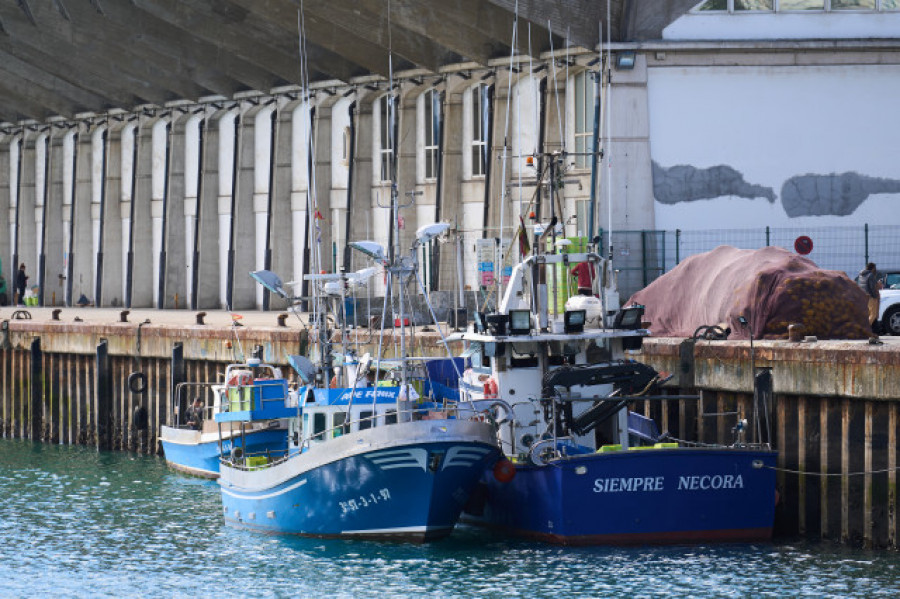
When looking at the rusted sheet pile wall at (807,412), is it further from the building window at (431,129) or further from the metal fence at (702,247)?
the building window at (431,129)

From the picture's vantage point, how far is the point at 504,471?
2284 centimetres

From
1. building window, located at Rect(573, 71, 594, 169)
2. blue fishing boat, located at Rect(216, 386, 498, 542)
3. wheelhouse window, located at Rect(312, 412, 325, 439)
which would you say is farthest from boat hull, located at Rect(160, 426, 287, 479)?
building window, located at Rect(573, 71, 594, 169)

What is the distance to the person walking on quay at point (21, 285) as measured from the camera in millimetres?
65938

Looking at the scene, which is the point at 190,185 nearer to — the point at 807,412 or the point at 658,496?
the point at 807,412

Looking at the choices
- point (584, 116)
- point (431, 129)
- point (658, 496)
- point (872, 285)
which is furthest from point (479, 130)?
point (658, 496)

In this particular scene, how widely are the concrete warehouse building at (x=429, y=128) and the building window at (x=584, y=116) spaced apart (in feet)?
0.22

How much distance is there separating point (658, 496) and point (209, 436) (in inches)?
526

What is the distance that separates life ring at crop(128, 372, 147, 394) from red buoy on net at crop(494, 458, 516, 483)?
58.4ft

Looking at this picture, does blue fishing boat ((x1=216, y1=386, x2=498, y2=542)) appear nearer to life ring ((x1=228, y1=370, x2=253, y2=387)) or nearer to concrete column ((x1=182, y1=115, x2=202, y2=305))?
life ring ((x1=228, y1=370, x2=253, y2=387))

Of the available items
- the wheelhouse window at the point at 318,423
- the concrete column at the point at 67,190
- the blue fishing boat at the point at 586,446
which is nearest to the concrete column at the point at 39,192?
the concrete column at the point at 67,190

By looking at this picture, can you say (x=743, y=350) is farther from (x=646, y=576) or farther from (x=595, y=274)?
(x=646, y=576)

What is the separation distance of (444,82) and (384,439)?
24.6 meters

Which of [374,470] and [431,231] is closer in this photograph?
[374,470]

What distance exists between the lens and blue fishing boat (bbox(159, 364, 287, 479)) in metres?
29.9
